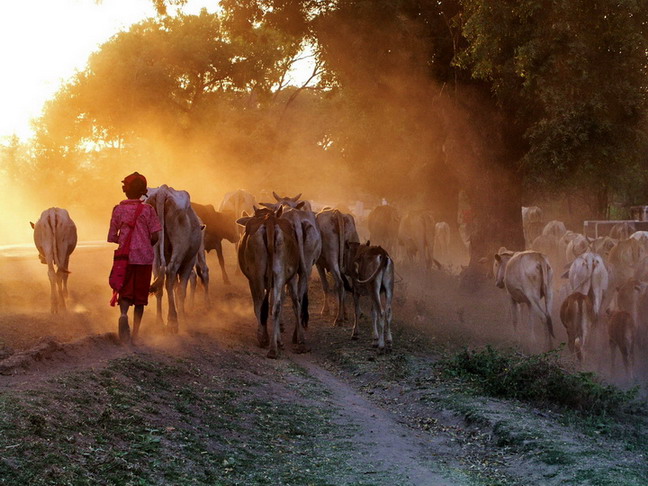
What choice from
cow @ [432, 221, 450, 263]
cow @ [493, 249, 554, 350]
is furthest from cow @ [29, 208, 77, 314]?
cow @ [432, 221, 450, 263]

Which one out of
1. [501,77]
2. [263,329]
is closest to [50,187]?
[501,77]

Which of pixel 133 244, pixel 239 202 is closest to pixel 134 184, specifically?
pixel 133 244

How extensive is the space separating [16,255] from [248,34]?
391 inches

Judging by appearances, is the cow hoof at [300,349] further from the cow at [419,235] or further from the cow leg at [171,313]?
the cow at [419,235]

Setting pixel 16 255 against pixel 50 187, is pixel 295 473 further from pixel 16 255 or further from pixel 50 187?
pixel 50 187

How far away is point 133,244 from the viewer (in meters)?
11.6

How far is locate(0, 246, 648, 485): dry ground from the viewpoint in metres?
7.64

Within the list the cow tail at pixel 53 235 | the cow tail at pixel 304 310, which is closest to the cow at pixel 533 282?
the cow tail at pixel 304 310

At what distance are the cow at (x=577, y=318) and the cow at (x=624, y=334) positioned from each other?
A: 0.56m

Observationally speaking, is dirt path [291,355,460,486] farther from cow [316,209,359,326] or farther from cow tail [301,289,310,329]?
cow [316,209,359,326]

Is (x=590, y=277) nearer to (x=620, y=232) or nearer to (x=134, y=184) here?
(x=134, y=184)

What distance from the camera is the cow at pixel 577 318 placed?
16.5 metres

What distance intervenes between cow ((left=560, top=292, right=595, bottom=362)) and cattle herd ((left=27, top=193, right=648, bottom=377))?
18 millimetres

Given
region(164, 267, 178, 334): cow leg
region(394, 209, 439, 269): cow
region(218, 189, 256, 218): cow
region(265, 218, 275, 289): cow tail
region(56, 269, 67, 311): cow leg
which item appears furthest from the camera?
region(394, 209, 439, 269): cow
